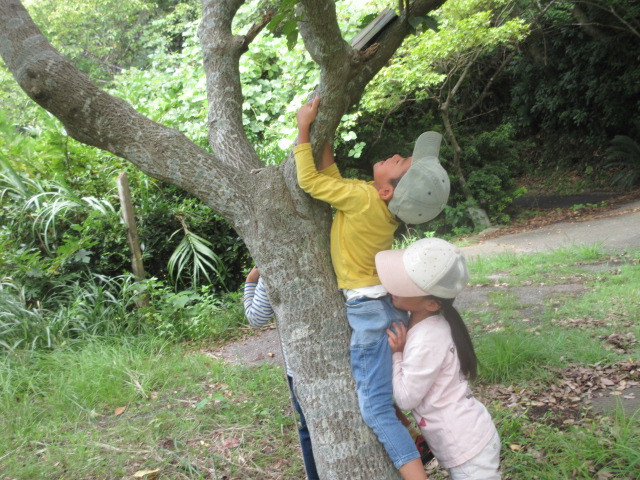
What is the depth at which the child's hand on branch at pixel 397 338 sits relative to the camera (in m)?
1.96

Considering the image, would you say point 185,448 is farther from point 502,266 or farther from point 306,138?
point 502,266

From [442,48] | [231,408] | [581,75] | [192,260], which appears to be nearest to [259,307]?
[231,408]

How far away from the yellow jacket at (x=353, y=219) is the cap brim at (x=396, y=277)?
0.12 meters

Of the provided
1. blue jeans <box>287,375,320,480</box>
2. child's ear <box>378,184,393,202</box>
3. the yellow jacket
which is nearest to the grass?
blue jeans <box>287,375,320,480</box>

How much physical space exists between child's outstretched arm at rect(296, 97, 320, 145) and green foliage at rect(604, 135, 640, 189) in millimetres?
13801

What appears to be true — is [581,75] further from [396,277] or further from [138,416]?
[396,277]

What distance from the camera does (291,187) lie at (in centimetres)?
219

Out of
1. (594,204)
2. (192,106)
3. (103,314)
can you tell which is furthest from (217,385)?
(594,204)

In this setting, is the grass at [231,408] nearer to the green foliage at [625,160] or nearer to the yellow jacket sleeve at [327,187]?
the yellow jacket sleeve at [327,187]

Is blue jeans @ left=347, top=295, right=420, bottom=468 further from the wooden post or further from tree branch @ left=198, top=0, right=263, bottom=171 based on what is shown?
the wooden post

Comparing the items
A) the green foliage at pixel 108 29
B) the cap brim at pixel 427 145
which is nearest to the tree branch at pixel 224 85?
the cap brim at pixel 427 145

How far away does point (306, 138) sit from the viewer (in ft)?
7.01

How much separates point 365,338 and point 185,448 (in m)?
1.81

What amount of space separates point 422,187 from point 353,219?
29 centimetres
